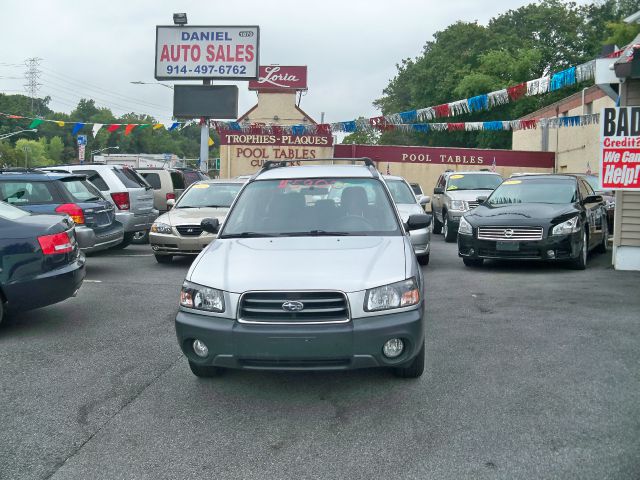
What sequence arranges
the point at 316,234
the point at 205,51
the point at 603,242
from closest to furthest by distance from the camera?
the point at 316,234 → the point at 603,242 → the point at 205,51

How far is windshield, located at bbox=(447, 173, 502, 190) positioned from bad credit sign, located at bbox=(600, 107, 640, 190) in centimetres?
672

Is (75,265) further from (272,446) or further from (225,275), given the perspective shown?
(272,446)

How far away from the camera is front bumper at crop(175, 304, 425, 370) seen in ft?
15.3

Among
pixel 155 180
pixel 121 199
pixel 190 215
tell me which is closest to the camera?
pixel 190 215

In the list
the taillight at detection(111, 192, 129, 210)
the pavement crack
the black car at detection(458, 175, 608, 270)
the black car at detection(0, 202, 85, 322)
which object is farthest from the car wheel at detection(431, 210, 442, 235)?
the pavement crack

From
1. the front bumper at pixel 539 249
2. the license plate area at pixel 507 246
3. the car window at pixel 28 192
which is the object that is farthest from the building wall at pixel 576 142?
the car window at pixel 28 192

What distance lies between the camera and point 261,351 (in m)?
4.71

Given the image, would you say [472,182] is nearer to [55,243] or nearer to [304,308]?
[55,243]

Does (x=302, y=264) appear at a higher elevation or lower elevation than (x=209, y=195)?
lower

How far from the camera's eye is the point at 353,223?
6.05 metres

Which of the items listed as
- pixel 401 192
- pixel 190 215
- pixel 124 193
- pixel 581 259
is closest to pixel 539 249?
pixel 581 259

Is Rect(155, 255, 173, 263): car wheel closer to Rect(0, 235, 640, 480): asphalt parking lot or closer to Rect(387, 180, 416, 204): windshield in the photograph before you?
Rect(387, 180, 416, 204): windshield

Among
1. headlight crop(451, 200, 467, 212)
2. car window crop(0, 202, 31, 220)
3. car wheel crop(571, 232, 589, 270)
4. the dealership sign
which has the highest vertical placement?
the dealership sign

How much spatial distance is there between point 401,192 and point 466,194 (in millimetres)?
4322
